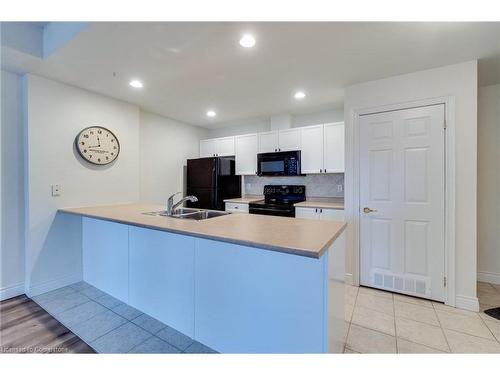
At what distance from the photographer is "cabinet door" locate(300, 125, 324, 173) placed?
3340 mm

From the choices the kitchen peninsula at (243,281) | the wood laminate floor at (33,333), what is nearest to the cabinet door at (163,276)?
the kitchen peninsula at (243,281)

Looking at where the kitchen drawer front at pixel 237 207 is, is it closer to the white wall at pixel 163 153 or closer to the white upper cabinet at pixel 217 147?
the white upper cabinet at pixel 217 147

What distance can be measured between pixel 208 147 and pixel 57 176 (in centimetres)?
250

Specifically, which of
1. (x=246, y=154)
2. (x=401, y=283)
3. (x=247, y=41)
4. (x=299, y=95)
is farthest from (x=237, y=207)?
(x=247, y=41)

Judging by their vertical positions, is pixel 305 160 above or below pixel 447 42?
below

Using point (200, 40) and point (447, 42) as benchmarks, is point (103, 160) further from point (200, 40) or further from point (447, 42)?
point (447, 42)

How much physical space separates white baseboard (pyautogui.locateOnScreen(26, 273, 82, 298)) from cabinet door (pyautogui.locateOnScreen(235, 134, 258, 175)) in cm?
276

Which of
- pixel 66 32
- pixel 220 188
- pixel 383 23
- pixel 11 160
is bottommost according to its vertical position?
pixel 220 188

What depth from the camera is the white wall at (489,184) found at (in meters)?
2.69

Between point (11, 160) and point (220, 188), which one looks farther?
point (220, 188)

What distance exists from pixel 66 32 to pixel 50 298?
255cm

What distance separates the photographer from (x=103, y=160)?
2.89 metres
